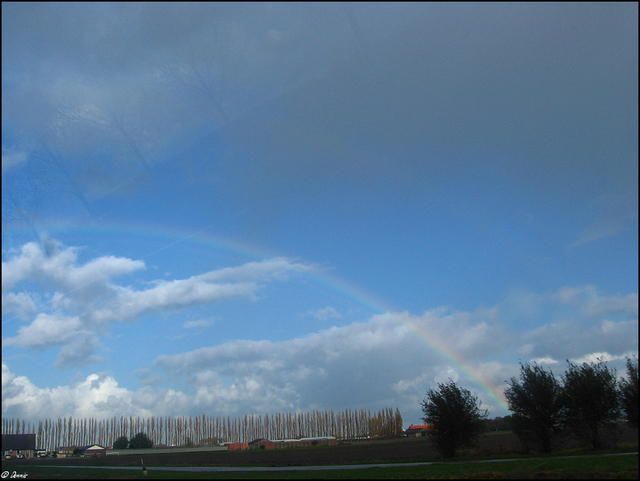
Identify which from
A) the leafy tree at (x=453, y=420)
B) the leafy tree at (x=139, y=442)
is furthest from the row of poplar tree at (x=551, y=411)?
the leafy tree at (x=139, y=442)

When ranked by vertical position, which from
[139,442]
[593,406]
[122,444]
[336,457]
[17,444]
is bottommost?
[122,444]

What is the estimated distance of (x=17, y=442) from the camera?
13062 cm

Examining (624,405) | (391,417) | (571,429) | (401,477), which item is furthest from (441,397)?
(391,417)

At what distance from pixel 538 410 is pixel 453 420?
861cm

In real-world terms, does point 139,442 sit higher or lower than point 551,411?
lower

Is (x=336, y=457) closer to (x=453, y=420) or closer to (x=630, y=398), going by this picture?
(x=453, y=420)

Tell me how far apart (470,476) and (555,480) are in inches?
195

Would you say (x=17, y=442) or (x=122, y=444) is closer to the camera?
(x=17, y=442)

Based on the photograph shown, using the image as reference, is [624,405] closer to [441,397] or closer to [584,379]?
[584,379]

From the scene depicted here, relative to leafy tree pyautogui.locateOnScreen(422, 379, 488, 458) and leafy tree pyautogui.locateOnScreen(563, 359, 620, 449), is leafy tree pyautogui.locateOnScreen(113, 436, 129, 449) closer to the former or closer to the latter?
leafy tree pyautogui.locateOnScreen(422, 379, 488, 458)

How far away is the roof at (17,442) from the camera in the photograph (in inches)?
5037

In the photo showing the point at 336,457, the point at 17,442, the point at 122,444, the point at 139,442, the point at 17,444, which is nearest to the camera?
the point at 336,457

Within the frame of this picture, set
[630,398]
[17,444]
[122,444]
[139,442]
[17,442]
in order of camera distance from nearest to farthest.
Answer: [630,398]
[17,444]
[17,442]
[139,442]
[122,444]

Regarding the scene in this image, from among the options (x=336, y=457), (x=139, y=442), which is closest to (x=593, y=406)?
(x=336, y=457)
